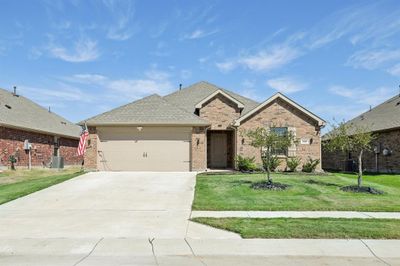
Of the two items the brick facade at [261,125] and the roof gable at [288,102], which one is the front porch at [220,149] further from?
the roof gable at [288,102]

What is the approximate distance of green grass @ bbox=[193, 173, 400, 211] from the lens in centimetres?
1152

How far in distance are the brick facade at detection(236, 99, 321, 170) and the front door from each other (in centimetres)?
318

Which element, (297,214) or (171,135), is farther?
(171,135)

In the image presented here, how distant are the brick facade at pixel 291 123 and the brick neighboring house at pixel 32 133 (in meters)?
14.8

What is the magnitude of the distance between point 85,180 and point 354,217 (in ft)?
39.7

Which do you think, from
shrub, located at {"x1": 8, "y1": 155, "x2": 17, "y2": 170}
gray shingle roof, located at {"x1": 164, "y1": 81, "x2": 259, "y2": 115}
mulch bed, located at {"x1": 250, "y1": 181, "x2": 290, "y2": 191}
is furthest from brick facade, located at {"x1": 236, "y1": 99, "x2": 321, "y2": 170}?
shrub, located at {"x1": 8, "y1": 155, "x2": 17, "y2": 170}

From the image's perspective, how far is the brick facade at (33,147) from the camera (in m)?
24.5

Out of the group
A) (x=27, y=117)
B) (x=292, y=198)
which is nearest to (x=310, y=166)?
(x=292, y=198)

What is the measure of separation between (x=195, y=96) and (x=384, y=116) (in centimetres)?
1361

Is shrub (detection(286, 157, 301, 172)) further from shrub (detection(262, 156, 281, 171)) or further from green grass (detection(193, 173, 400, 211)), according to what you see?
green grass (detection(193, 173, 400, 211))

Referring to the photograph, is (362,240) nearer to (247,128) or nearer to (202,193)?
(202,193)

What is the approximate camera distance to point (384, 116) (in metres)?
27.8

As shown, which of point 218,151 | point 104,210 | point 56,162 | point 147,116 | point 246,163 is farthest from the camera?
point 56,162

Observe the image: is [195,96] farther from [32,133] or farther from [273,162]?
[32,133]
